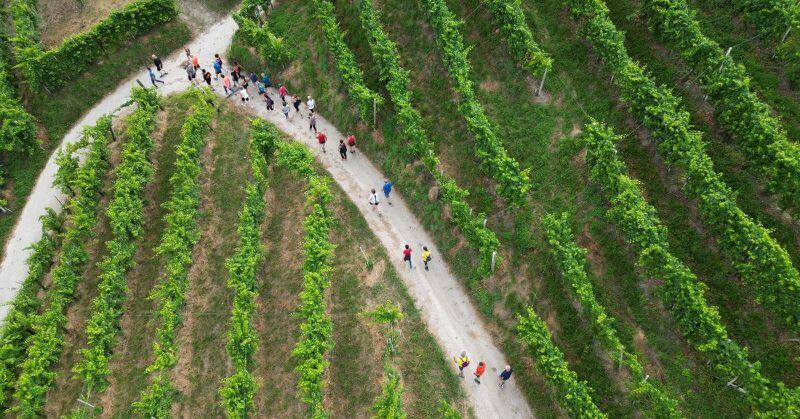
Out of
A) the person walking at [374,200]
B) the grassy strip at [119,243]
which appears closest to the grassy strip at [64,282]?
the grassy strip at [119,243]

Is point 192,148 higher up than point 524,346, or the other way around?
point 192,148

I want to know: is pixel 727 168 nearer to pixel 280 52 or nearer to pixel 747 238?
pixel 747 238

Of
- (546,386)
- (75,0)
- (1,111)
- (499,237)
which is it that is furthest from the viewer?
(75,0)

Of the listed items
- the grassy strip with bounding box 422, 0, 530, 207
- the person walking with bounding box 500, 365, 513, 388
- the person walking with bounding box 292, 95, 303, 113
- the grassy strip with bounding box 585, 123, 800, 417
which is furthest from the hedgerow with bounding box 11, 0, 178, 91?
the person walking with bounding box 500, 365, 513, 388

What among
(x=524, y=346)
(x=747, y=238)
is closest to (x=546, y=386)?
(x=524, y=346)

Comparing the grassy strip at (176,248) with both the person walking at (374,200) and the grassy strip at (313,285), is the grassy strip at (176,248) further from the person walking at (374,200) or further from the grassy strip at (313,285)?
the person walking at (374,200)

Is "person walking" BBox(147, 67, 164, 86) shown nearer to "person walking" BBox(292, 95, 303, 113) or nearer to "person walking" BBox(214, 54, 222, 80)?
"person walking" BBox(214, 54, 222, 80)
